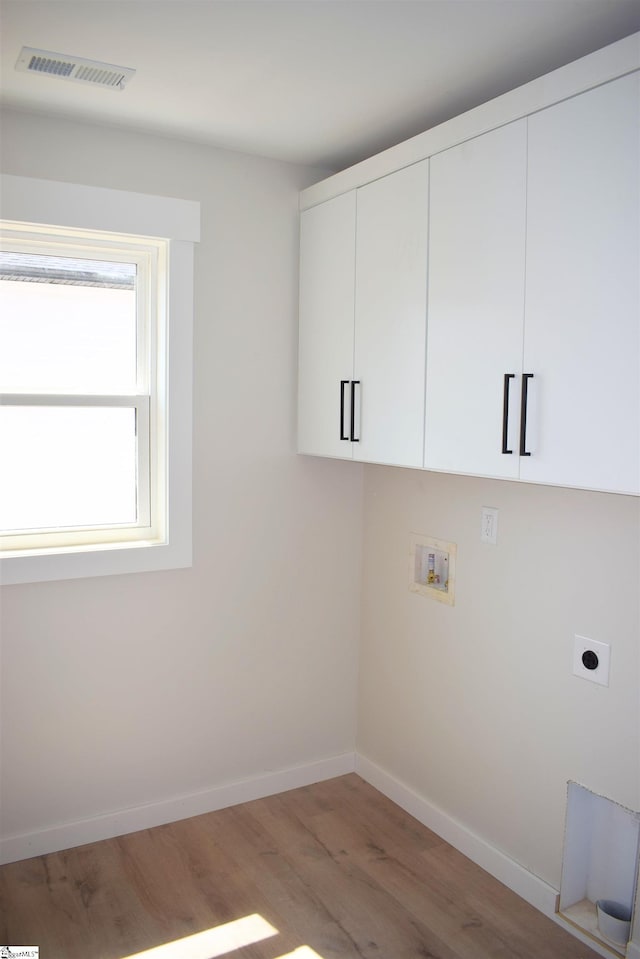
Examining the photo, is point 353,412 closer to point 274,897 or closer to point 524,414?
point 524,414

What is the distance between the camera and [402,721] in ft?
10.2

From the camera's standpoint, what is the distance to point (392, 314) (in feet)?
8.22

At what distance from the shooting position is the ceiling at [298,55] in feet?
6.02

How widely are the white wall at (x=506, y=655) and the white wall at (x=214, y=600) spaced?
0.85 ft

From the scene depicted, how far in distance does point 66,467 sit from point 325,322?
1060 millimetres

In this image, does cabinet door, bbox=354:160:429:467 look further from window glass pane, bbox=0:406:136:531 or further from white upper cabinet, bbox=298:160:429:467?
window glass pane, bbox=0:406:136:531

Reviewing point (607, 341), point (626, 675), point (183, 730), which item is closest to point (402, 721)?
point (183, 730)

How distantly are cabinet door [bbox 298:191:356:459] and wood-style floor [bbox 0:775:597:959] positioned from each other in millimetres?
1404

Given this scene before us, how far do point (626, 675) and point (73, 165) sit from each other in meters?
2.34

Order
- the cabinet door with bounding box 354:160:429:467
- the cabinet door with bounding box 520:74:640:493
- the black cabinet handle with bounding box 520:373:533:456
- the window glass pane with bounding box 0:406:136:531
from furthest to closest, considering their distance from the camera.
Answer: the window glass pane with bounding box 0:406:136:531 → the cabinet door with bounding box 354:160:429:467 → the black cabinet handle with bounding box 520:373:533:456 → the cabinet door with bounding box 520:74:640:493

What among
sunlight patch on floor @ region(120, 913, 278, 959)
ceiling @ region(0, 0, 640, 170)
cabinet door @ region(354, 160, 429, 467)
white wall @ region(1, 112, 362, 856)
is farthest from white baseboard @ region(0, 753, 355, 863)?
ceiling @ region(0, 0, 640, 170)

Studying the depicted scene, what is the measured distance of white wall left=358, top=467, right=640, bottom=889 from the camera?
Result: 7.30 ft

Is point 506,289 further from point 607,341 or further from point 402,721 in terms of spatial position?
point 402,721

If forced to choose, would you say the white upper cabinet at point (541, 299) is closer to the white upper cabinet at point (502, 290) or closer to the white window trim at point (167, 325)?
the white upper cabinet at point (502, 290)
